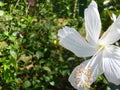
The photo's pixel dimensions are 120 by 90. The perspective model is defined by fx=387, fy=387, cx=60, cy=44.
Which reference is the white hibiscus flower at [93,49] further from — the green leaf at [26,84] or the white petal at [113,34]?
the green leaf at [26,84]

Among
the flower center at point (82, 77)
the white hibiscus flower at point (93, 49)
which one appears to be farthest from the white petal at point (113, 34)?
the flower center at point (82, 77)

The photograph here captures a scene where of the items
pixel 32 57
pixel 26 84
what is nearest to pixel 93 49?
pixel 26 84

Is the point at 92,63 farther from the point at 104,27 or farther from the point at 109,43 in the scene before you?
the point at 104,27

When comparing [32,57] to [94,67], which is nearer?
[94,67]

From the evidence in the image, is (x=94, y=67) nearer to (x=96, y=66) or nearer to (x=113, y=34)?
(x=96, y=66)

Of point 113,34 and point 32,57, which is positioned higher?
point 113,34

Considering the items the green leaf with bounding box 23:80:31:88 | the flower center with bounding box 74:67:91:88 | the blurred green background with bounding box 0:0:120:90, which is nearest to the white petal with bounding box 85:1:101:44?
the flower center with bounding box 74:67:91:88

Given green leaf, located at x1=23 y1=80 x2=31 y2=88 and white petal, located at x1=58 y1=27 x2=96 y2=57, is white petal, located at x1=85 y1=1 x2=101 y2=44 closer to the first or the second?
white petal, located at x1=58 y1=27 x2=96 y2=57
